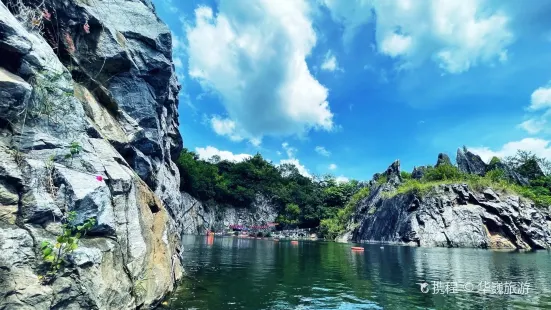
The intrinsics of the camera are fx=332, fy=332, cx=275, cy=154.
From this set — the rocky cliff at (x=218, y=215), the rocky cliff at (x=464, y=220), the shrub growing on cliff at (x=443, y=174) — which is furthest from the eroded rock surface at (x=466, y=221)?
the rocky cliff at (x=218, y=215)

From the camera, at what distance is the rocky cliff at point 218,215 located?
104025mm

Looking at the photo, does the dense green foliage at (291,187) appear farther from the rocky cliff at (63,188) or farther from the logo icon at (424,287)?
the rocky cliff at (63,188)

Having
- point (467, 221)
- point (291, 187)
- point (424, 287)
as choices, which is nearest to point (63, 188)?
point (424, 287)

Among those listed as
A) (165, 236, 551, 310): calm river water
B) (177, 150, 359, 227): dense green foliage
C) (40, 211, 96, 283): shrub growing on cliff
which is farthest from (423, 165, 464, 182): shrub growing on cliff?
(40, 211, 96, 283): shrub growing on cliff

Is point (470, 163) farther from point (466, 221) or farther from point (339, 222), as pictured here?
point (339, 222)

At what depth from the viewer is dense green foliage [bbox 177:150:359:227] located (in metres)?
112

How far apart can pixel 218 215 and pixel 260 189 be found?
738 inches

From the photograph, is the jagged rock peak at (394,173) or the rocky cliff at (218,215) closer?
the jagged rock peak at (394,173)

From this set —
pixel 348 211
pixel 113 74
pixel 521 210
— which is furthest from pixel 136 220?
pixel 348 211

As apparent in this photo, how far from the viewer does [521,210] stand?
71.8 metres

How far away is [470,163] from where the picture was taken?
98312 millimetres

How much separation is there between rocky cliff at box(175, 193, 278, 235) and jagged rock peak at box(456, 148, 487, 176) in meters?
64.0

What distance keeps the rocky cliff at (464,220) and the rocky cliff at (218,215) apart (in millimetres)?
50185

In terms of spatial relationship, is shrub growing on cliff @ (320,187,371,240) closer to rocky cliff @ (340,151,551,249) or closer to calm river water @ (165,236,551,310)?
rocky cliff @ (340,151,551,249)
